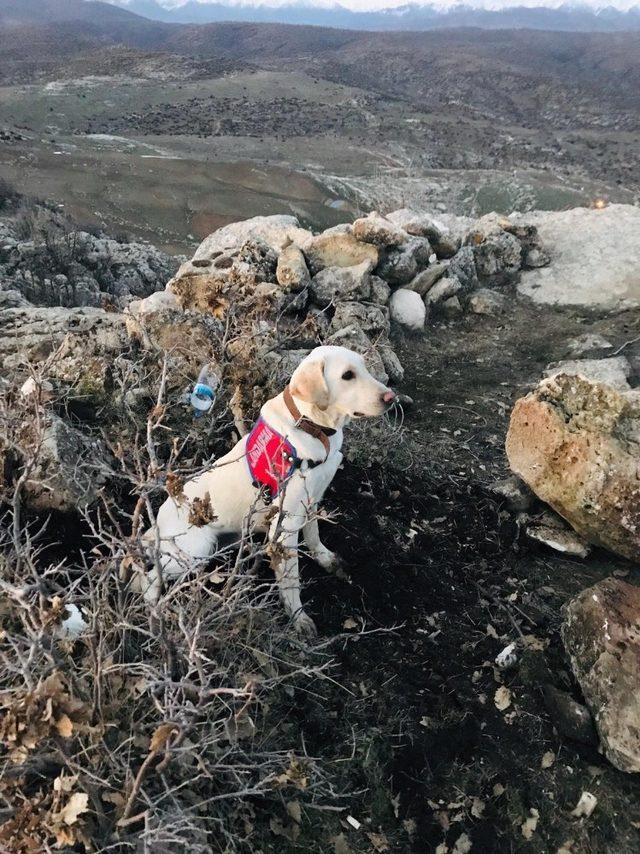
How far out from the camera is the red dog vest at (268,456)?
9.69 feet

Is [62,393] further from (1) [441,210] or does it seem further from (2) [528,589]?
(1) [441,210]

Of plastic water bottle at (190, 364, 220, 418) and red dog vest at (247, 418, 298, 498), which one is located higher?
red dog vest at (247, 418, 298, 498)

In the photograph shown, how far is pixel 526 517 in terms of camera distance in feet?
13.5

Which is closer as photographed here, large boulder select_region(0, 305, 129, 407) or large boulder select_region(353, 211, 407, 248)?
large boulder select_region(0, 305, 129, 407)

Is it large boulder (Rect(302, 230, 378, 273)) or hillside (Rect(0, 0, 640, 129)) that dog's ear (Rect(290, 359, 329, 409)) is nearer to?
large boulder (Rect(302, 230, 378, 273))

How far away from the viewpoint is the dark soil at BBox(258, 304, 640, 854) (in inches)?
97.3

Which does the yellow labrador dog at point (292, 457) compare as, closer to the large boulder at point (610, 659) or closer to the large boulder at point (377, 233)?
the large boulder at point (610, 659)

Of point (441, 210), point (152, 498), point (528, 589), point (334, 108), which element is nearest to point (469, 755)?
Result: point (528, 589)

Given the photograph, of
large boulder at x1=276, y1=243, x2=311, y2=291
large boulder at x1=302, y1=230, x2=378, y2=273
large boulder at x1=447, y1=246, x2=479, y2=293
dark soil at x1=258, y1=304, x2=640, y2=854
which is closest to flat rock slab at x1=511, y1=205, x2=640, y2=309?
large boulder at x1=447, y1=246, x2=479, y2=293

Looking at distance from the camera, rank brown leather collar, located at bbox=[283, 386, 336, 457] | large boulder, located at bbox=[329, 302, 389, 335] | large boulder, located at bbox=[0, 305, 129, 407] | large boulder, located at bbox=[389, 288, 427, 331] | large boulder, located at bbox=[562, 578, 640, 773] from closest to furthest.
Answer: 1. large boulder, located at bbox=[562, 578, 640, 773]
2. brown leather collar, located at bbox=[283, 386, 336, 457]
3. large boulder, located at bbox=[0, 305, 129, 407]
4. large boulder, located at bbox=[329, 302, 389, 335]
5. large boulder, located at bbox=[389, 288, 427, 331]

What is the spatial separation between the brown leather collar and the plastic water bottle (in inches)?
48.1

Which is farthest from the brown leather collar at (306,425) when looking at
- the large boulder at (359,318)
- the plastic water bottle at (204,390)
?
the large boulder at (359,318)

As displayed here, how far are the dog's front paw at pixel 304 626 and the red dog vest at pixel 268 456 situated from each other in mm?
679

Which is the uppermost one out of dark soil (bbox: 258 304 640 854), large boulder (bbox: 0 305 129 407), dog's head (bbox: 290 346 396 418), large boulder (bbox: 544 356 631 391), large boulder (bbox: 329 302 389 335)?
dog's head (bbox: 290 346 396 418)
